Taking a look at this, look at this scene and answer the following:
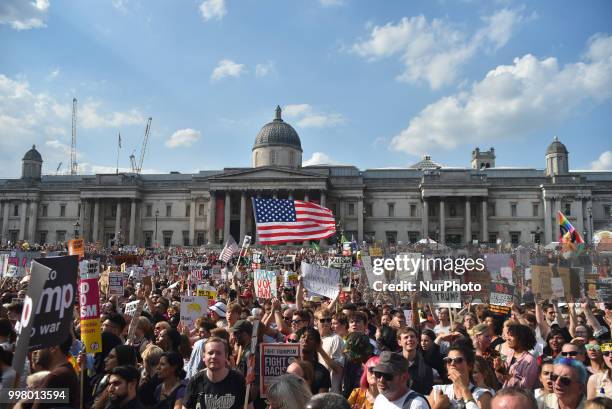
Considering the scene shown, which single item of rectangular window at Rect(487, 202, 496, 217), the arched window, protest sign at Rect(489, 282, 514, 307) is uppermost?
the arched window

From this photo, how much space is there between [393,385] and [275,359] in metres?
1.91

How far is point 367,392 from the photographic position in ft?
17.8

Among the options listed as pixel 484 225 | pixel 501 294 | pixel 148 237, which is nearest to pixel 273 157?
pixel 148 237

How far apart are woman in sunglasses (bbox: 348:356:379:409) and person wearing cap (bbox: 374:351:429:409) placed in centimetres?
55

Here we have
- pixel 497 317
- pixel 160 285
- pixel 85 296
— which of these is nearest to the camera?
pixel 85 296

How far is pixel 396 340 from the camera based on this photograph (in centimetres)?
739

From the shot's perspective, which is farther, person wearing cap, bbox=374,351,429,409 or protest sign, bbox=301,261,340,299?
protest sign, bbox=301,261,340,299

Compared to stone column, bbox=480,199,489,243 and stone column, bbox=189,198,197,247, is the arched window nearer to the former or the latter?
stone column, bbox=189,198,197,247

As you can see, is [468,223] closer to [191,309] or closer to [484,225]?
[484,225]

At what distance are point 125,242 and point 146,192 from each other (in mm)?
7328

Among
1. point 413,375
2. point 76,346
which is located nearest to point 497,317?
point 413,375

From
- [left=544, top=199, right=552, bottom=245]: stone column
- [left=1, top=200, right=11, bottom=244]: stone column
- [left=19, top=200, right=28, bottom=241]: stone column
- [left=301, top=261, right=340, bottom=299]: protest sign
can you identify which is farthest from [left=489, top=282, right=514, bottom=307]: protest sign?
[left=1, top=200, right=11, bottom=244]: stone column

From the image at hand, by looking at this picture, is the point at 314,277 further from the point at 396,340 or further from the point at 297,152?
the point at 297,152

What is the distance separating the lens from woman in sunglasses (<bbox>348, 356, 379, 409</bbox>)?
520 centimetres
